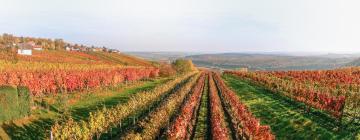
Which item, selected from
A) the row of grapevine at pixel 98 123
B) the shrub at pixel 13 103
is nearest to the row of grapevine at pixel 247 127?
the row of grapevine at pixel 98 123

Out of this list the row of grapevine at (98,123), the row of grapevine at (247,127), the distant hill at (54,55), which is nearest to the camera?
the row of grapevine at (98,123)

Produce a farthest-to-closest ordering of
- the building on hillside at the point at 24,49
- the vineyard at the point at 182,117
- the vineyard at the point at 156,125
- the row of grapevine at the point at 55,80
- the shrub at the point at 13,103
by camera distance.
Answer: the building on hillside at the point at 24,49
the row of grapevine at the point at 55,80
the shrub at the point at 13,103
the vineyard at the point at 182,117
the vineyard at the point at 156,125

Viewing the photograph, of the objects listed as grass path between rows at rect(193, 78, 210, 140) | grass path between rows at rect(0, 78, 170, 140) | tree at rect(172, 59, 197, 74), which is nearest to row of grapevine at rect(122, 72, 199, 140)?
grass path between rows at rect(193, 78, 210, 140)

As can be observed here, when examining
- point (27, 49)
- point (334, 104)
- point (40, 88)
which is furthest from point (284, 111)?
point (27, 49)

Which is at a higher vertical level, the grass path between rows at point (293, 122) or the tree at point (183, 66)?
the grass path between rows at point (293, 122)

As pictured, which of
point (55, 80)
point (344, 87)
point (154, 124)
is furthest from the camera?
point (55, 80)

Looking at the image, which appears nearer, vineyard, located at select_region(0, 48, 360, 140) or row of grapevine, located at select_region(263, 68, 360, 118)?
vineyard, located at select_region(0, 48, 360, 140)

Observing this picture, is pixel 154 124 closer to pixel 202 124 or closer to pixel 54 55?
pixel 202 124

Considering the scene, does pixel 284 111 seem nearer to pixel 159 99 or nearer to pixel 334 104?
pixel 334 104

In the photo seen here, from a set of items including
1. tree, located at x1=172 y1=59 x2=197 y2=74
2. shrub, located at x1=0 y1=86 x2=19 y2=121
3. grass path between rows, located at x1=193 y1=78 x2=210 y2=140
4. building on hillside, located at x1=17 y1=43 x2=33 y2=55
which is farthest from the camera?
tree, located at x1=172 y1=59 x2=197 y2=74

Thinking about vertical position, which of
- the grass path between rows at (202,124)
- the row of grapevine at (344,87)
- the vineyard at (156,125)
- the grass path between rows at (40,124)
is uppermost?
the row of grapevine at (344,87)

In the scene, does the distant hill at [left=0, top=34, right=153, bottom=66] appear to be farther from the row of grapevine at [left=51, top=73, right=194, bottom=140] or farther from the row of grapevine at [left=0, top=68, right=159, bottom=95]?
the row of grapevine at [left=51, top=73, right=194, bottom=140]

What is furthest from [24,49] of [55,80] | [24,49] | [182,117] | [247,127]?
[247,127]

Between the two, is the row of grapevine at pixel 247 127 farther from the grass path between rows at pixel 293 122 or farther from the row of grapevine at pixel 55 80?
the row of grapevine at pixel 55 80
